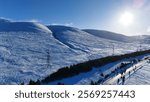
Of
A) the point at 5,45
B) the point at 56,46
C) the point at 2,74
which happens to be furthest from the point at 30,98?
the point at 56,46

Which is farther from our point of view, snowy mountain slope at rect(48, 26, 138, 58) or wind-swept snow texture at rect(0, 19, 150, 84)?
snowy mountain slope at rect(48, 26, 138, 58)

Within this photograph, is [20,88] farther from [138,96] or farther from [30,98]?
[138,96]

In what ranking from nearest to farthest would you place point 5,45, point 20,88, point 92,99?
point 92,99 → point 20,88 → point 5,45

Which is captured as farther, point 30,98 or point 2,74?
point 2,74

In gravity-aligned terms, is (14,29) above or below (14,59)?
above

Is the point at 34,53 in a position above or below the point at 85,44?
below

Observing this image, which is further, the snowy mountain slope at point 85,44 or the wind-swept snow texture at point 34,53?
the snowy mountain slope at point 85,44

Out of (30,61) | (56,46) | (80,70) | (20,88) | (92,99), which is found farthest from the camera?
(56,46)

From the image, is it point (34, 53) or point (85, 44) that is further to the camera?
point (85, 44)
